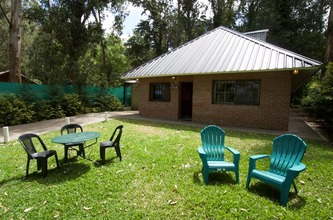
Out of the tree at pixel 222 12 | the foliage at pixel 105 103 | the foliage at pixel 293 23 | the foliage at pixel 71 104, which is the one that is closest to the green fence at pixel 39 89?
the foliage at pixel 105 103

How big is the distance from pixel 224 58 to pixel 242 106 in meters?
2.60

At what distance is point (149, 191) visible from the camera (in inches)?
136


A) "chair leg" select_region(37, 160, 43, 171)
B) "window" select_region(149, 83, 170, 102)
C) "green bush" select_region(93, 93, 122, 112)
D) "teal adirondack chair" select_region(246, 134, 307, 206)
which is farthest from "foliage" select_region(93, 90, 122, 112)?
"teal adirondack chair" select_region(246, 134, 307, 206)

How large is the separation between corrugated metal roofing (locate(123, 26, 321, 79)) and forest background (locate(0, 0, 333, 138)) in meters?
5.34

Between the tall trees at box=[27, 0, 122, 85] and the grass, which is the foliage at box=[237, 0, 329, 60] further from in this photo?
the grass

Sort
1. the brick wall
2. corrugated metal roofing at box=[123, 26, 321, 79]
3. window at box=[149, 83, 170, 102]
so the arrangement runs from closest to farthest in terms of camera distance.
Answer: corrugated metal roofing at box=[123, 26, 321, 79] < the brick wall < window at box=[149, 83, 170, 102]

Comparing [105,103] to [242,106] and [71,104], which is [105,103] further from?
[242,106]

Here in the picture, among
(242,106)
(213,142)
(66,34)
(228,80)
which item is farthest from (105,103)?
(213,142)

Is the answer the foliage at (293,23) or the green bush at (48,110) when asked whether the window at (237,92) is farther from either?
the foliage at (293,23)

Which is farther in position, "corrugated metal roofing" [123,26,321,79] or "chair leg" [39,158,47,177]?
"corrugated metal roofing" [123,26,321,79]

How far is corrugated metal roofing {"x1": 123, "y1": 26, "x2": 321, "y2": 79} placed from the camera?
7.88 m

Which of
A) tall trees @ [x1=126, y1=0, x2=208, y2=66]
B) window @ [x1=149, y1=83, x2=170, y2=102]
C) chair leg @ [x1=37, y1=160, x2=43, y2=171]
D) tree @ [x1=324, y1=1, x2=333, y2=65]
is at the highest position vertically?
tall trees @ [x1=126, y1=0, x2=208, y2=66]

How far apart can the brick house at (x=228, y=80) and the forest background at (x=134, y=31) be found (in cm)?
522

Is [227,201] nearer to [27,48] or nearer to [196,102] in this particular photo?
[196,102]
